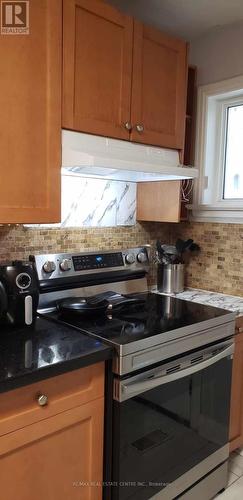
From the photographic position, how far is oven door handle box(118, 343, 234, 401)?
1315 millimetres

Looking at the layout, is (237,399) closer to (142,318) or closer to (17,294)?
(142,318)

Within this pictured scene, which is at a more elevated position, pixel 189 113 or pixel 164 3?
pixel 164 3

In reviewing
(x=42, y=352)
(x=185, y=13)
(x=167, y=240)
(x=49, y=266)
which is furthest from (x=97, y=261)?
(x=185, y=13)

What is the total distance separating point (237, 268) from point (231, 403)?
2.31ft

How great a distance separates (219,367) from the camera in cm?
172

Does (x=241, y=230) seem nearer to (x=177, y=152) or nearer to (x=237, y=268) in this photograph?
(x=237, y=268)

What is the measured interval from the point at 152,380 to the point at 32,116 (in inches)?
41.2

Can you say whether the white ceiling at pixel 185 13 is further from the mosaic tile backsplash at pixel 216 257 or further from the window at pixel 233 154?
the mosaic tile backsplash at pixel 216 257

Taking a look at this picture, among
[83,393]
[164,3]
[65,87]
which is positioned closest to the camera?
[83,393]

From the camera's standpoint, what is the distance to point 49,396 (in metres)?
1.17

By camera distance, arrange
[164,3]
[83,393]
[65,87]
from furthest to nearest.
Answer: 1. [164,3]
2. [65,87]
3. [83,393]

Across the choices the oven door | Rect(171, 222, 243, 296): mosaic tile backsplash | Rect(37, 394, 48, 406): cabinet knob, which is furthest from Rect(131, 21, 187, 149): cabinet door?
Rect(37, 394, 48, 406): cabinet knob

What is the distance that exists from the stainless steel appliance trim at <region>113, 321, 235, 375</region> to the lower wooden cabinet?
8 cm

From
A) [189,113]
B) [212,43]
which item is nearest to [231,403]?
[189,113]
